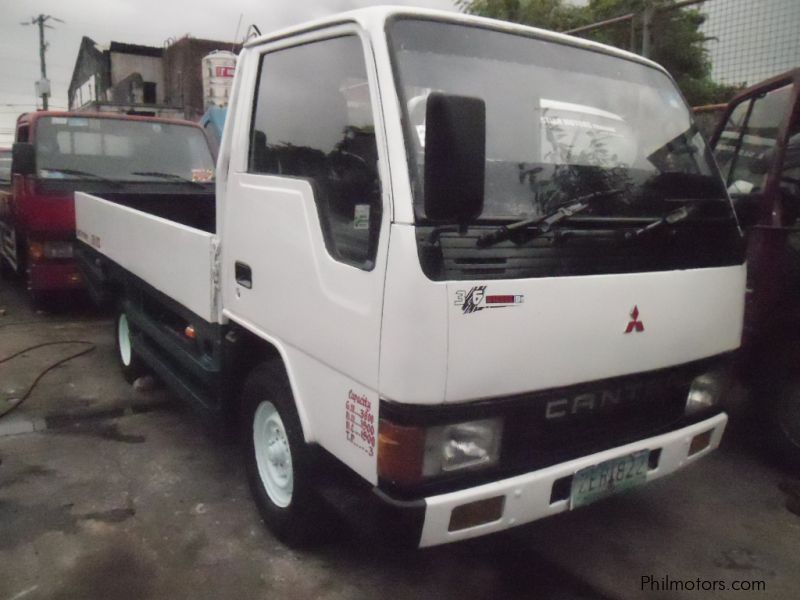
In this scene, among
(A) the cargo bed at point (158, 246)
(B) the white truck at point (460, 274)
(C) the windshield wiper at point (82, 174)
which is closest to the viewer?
(B) the white truck at point (460, 274)

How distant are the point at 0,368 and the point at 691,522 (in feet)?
16.5

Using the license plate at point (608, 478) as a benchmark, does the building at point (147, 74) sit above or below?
above

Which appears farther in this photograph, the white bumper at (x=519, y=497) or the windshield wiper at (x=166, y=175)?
the windshield wiper at (x=166, y=175)

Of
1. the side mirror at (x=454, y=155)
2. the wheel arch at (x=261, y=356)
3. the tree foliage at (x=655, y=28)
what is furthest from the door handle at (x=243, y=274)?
the tree foliage at (x=655, y=28)

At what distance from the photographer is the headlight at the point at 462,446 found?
87.0 inches

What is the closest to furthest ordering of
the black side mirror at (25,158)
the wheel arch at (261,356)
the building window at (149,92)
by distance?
the wheel arch at (261,356) < the black side mirror at (25,158) < the building window at (149,92)

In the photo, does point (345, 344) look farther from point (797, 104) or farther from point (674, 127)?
point (797, 104)

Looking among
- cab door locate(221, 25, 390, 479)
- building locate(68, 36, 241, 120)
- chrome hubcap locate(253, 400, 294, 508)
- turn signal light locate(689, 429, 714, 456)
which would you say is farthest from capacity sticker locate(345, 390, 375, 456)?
building locate(68, 36, 241, 120)

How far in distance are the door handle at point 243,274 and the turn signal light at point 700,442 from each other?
192 centimetres

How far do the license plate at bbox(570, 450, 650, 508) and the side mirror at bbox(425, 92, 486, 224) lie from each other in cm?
107

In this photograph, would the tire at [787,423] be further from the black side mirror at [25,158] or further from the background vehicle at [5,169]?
the background vehicle at [5,169]

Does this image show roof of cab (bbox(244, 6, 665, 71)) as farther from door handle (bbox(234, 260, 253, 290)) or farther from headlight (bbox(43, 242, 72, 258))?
headlight (bbox(43, 242, 72, 258))

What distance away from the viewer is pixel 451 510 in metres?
2.20

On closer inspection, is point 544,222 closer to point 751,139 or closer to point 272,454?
point 272,454
